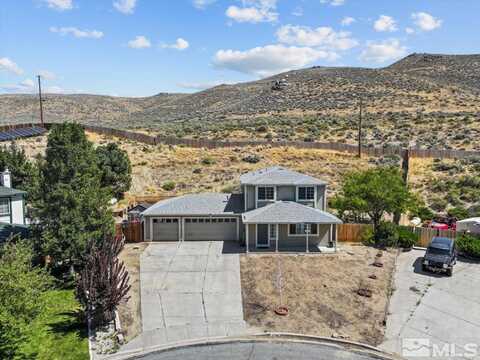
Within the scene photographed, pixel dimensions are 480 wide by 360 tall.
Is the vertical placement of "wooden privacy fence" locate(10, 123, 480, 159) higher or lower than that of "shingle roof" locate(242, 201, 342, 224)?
higher

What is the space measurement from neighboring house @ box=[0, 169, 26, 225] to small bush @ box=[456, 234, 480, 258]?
28.8 m

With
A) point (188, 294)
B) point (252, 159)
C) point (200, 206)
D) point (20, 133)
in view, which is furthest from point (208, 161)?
point (188, 294)

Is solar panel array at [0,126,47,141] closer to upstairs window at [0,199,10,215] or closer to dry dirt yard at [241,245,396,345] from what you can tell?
upstairs window at [0,199,10,215]

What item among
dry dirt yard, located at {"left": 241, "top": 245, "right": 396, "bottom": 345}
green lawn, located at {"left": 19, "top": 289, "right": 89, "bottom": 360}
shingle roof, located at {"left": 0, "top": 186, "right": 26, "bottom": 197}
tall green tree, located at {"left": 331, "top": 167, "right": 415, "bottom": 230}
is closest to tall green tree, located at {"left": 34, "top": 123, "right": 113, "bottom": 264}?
green lawn, located at {"left": 19, "top": 289, "right": 89, "bottom": 360}

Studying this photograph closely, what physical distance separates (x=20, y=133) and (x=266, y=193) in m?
46.0

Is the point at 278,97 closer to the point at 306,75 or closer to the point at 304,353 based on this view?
the point at 306,75

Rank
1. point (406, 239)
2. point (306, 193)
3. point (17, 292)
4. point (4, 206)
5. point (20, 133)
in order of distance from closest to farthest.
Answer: point (17, 292) → point (4, 206) → point (406, 239) → point (306, 193) → point (20, 133)

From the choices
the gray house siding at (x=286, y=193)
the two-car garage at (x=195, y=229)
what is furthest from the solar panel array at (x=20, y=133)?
the gray house siding at (x=286, y=193)

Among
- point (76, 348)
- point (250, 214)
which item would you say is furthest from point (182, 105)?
point (76, 348)

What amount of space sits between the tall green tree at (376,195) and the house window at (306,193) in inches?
106

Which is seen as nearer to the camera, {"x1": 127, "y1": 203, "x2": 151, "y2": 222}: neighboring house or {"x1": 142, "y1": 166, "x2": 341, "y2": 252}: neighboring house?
{"x1": 142, "y1": 166, "x2": 341, "y2": 252}: neighboring house

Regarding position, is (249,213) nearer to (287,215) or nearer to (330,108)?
(287,215)

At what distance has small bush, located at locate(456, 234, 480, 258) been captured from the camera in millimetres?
26423

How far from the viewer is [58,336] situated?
17625 millimetres
